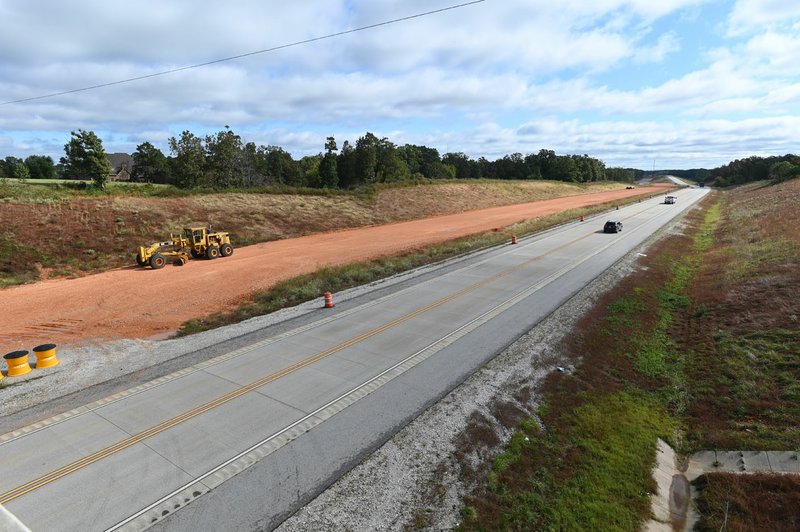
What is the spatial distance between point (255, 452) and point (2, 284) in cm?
2401

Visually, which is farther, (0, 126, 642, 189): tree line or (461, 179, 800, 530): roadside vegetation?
(0, 126, 642, 189): tree line

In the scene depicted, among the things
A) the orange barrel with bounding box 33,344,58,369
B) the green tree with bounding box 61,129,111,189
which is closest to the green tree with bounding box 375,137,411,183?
the green tree with bounding box 61,129,111,189

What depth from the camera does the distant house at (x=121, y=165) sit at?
105m

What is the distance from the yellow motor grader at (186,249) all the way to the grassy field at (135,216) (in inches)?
129

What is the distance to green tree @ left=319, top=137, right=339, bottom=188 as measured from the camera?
287 feet

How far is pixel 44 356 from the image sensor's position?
11.9 m

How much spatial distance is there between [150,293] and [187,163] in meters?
43.2

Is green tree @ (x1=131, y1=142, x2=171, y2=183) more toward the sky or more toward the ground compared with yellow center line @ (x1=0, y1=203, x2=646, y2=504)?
more toward the sky

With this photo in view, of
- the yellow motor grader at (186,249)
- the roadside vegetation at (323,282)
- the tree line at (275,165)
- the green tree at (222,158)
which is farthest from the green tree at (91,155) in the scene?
the roadside vegetation at (323,282)

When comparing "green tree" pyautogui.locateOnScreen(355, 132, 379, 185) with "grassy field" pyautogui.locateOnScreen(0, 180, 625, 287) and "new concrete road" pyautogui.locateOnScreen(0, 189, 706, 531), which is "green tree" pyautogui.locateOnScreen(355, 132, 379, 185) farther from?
"new concrete road" pyautogui.locateOnScreen(0, 189, 706, 531)

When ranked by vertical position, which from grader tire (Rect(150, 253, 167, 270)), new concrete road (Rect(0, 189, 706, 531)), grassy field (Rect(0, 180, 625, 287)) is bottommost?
new concrete road (Rect(0, 189, 706, 531))

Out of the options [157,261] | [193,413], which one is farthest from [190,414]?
[157,261]

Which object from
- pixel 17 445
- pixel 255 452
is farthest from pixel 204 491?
pixel 17 445

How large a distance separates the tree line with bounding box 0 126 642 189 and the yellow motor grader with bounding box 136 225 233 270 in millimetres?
27817
